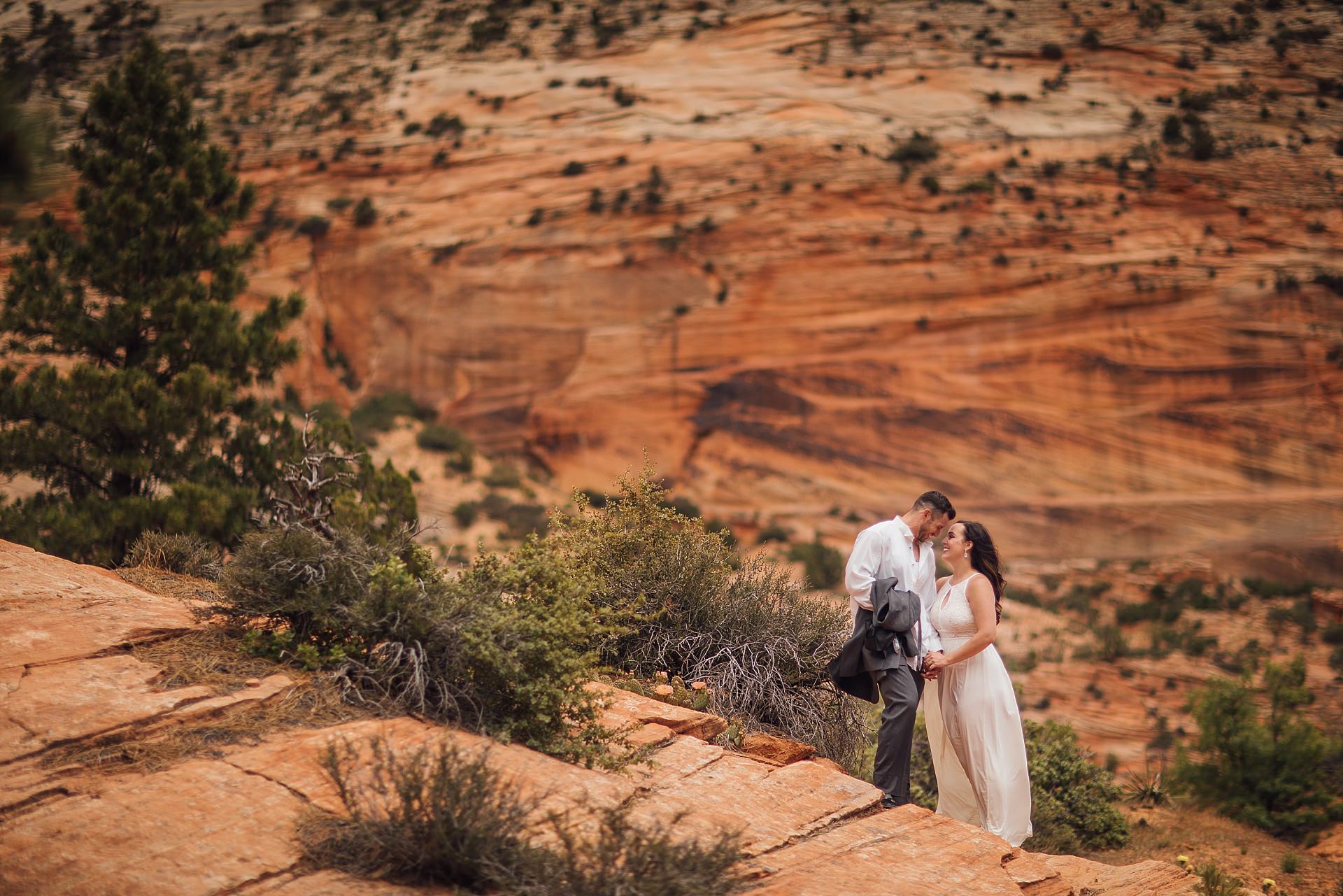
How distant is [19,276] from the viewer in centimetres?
1209

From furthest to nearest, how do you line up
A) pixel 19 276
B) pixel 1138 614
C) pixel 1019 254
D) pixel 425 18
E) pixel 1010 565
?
pixel 425 18 → pixel 1019 254 → pixel 1010 565 → pixel 1138 614 → pixel 19 276

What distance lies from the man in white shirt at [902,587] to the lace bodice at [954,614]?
6 cm

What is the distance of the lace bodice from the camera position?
579 centimetres

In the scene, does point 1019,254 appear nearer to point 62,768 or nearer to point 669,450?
point 669,450

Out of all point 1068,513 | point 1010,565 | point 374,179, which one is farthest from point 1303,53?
point 374,179

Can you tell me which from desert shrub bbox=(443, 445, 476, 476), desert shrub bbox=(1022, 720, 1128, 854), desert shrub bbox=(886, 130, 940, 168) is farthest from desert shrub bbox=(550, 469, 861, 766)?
desert shrub bbox=(886, 130, 940, 168)

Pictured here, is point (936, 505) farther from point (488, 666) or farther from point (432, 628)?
point (432, 628)

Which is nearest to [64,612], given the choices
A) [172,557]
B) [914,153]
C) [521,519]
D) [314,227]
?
[172,557]

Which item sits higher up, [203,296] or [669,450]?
[203,296]

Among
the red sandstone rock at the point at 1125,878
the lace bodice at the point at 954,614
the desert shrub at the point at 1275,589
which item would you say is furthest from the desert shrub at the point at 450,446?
the red sandstone rock at the point at 1125,878

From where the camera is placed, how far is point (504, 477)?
2756 cm

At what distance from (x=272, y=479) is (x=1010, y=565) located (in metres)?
19.1

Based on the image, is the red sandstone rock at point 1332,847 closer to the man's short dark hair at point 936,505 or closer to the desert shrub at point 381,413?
the man's short dark hair at point 936,505

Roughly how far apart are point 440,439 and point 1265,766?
21373 millimetres
